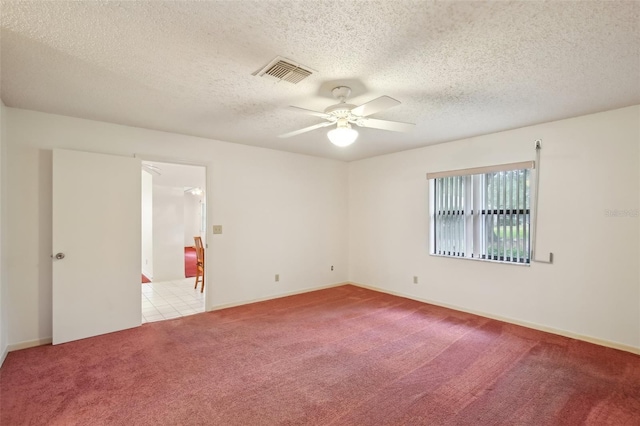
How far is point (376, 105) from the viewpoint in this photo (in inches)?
92.4

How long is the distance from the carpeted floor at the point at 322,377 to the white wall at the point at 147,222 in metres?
3.43

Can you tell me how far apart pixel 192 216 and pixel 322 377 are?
11.9 meters

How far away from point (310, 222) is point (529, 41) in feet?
13.7

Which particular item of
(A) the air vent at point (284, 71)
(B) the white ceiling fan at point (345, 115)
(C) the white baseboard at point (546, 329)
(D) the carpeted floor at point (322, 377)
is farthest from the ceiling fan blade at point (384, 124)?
(C) the white baseboard at point (546, 329)

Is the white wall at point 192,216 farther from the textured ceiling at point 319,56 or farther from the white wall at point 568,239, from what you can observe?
the white wall at point 568,239

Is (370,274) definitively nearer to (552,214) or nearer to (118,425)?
(552,214)

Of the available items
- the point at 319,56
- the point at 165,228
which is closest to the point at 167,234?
the point at 165,228

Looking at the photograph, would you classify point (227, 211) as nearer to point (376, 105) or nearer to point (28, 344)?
point (28, 344)

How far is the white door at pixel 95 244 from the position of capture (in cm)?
324

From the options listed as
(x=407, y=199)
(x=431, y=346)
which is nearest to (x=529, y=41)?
(x=431, y=346)

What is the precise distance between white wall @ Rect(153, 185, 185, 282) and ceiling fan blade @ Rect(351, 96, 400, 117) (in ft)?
18.7

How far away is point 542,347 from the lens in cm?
316

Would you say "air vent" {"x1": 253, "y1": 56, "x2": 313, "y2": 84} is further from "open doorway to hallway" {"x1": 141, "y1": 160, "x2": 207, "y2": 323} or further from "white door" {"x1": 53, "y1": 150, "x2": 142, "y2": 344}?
"open doorway to hallway" {"x1": 141, "y1": 160, "x2": 207, "y2": 323}

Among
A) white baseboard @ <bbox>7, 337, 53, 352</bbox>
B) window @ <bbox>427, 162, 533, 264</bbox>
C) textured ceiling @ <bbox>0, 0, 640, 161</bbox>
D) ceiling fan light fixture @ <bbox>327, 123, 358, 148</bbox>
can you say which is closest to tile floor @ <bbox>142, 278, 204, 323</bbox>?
white baseboard @ <bbox>7, 337, 53, 352</bbox>
